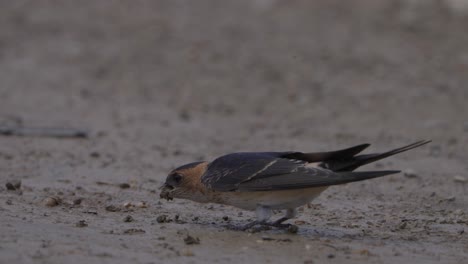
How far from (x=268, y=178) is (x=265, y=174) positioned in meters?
0.04

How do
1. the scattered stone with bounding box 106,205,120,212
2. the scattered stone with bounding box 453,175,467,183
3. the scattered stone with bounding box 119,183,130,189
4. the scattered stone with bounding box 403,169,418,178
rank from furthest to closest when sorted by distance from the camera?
the scattered stone with bounding box 403,169,418,178 < the scattered stone with bounding box 453,175,467,183 < the scattered stone with bounding box 119,183,130,189 < the scattered stone with bounding box 106,205,120,212

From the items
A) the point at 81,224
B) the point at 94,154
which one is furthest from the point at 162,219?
the point at 94,154

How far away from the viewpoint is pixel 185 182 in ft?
23.2

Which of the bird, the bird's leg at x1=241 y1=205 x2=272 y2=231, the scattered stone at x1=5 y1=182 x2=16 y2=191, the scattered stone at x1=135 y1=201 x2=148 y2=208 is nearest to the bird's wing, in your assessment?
the bird

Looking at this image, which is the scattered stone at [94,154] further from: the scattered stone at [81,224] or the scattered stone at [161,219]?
the scattered stone at [81,224]

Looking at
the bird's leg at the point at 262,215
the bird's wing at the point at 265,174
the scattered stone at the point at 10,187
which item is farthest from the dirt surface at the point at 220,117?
the bird's wing at the point at 265,174

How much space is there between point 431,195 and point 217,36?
7.80m

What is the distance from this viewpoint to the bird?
6512 millimetres

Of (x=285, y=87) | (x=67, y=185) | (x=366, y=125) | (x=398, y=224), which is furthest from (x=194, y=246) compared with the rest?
(x=285, y=87)

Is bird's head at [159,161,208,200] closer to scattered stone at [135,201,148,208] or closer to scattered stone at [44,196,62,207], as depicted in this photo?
scattered stone at [135,201,148,208]

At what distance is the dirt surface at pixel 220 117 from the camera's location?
650 cm

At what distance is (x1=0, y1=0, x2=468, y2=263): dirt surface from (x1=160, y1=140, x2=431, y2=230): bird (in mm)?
218

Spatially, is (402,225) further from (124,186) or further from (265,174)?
(124,186)

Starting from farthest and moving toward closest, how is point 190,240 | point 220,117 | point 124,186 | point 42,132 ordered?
point 220,117
point 42,132
point 124,186
point 190,240
